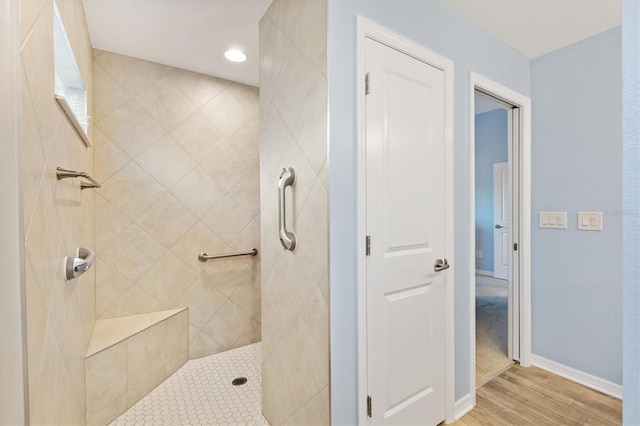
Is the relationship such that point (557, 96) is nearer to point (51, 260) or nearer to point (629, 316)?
point (629, 316)

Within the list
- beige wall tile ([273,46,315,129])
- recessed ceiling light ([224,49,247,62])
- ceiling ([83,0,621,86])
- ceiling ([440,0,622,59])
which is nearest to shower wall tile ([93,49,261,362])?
ceiling ([83,0,621,86])

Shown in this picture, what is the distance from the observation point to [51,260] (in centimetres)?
105

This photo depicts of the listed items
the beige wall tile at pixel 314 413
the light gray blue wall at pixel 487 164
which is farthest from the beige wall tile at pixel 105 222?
the light gray blue wall at pixel 487 164

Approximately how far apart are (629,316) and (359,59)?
123 cm

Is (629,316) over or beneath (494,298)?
over

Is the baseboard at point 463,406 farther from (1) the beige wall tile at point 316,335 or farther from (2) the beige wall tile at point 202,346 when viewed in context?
(2) the beige wall tile at point 202,346

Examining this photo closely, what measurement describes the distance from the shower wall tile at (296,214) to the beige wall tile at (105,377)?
36.1 inches

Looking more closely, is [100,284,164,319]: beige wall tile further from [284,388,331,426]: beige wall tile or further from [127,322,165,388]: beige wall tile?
[284,388,331,426]: beige wall tile

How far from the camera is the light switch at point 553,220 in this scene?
7.11 ft

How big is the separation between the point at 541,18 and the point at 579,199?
4.09 ft

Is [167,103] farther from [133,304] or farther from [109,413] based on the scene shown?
[109,413]

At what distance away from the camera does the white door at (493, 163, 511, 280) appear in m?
4.66

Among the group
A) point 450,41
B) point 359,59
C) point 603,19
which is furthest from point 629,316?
point 603,19

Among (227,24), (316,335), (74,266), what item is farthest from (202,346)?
(227,24)
